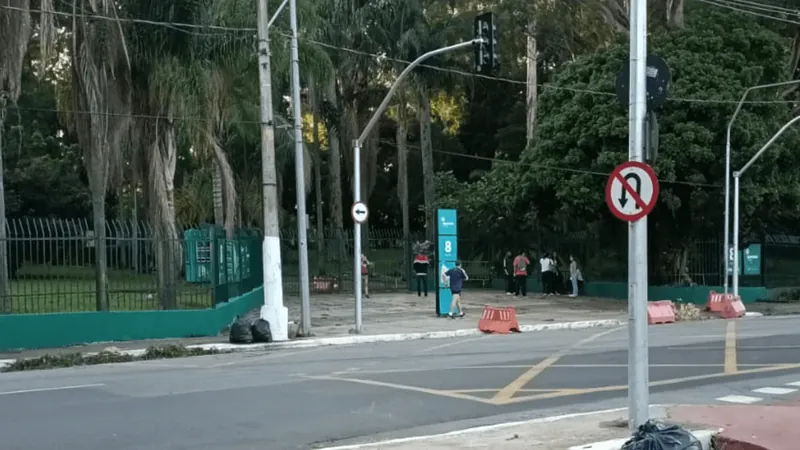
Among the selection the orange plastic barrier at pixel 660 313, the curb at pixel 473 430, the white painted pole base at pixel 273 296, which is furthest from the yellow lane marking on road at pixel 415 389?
the orange plastic barrier at pixel 660 313

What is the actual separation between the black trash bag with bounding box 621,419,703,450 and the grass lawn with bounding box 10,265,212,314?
14.4 meters

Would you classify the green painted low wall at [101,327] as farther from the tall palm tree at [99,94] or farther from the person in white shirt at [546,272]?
the person in white shirt at [546,272]

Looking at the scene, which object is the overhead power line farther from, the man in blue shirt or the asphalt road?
the asphalt road

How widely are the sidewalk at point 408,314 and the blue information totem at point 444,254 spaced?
0.59 m

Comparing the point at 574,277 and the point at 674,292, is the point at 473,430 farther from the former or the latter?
the point at 674,292

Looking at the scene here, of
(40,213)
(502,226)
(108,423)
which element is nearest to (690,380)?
(108,423)

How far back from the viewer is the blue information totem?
27562 millimetres

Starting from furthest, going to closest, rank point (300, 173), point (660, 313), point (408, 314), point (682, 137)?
1. point (682, 137)
2. point (408, 314)
3. point (660, 313)
4. point (300, 173)

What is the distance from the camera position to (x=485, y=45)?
19.1m

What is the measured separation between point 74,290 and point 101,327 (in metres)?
1.14

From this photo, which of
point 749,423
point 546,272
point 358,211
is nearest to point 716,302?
point 546,272

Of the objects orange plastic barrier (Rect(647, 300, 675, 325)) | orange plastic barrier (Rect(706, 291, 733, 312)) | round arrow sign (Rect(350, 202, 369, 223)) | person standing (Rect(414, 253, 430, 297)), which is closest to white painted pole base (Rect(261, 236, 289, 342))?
round arrow sign (Rect(350, 202, 369, 223))

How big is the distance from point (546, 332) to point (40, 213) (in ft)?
115

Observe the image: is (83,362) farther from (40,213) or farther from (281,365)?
(40,213)
